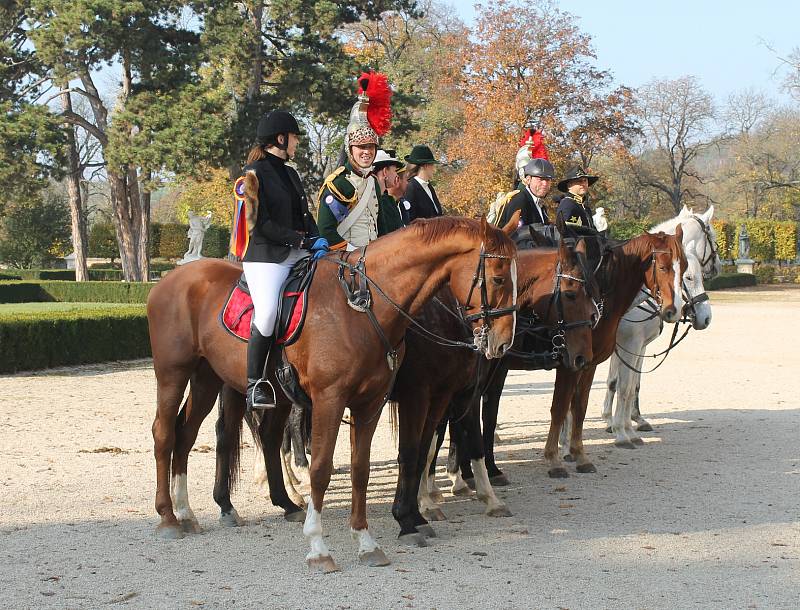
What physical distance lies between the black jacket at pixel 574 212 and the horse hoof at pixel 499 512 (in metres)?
3.35

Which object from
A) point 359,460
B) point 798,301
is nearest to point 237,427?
point 359,460

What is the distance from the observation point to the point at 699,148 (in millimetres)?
64875

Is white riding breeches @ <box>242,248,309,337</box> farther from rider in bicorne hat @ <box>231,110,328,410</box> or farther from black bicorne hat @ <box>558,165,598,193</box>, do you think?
black bicorne hat @ <box>558,165,598,193</box>

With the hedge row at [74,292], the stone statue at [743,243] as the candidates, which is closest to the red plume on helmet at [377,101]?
the hedge row at [74,292]

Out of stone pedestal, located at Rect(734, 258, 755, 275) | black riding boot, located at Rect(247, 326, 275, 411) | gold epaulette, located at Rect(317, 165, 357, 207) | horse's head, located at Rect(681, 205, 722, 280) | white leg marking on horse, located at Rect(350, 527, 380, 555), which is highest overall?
gold epaulette, located at Rect(317, 165, 357, 207)

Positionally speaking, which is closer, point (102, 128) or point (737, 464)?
point (737, 464)

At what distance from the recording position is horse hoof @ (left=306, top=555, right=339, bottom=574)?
5.55 meters

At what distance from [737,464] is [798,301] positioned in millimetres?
30597

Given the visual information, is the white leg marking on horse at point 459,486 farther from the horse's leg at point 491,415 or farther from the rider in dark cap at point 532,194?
the rider in dark cap at point 532,194

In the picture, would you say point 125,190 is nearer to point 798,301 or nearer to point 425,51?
point 425,51

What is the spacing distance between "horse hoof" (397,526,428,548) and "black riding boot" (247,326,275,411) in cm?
130

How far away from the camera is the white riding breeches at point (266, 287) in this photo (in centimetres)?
582

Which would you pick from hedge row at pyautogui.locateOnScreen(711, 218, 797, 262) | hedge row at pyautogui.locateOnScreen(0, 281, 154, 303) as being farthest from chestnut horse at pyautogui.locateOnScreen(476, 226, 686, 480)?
hedge row at pyautogui.locateOnScreen(711, 218, 797, 262)

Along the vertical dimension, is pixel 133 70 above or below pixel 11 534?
above
